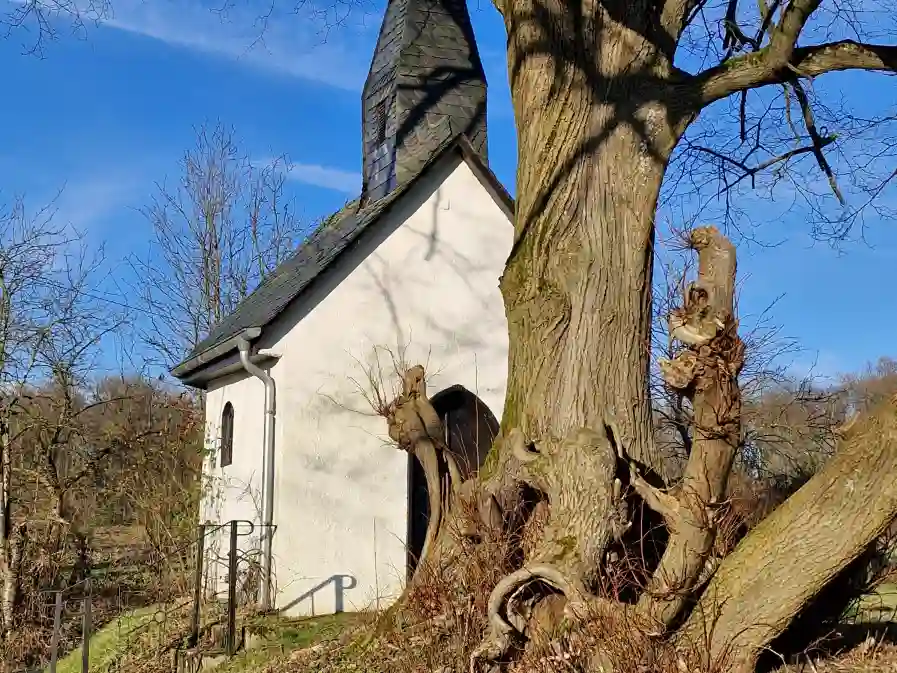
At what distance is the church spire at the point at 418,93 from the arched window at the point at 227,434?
12.8 feet

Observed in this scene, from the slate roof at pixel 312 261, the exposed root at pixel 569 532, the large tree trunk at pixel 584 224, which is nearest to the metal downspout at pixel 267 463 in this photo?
the slate roof at pixel 312 261

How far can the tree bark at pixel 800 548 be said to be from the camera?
4684 millimetres

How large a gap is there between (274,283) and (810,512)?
1153 centimetres

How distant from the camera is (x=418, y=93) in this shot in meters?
14.1

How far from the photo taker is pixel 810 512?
484cm

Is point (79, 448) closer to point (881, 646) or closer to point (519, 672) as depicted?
point (519, 672)

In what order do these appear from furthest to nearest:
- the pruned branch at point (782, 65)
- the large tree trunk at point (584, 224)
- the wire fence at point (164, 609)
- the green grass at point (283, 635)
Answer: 1. the wire fence at point (164, 609)
2. the green grass at point (283, 635)
3. the pruned branch at point (782, 65)
4. the large tree trunk at point (584, 224)

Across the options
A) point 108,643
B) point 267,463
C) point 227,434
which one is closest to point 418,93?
point 227,434

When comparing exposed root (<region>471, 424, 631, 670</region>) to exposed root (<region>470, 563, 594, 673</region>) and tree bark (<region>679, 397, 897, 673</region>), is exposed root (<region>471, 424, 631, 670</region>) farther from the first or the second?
tree bark (<region>679, 397, 897, 673</region>)

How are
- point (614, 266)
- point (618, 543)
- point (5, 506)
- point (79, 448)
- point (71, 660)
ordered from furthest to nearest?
point (79, 448) → point (5, 506) → point (71, 660) → point (614, 266) → point (618, 543)

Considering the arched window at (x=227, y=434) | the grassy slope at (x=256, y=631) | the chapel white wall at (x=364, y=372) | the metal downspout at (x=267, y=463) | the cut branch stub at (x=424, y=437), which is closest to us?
the cut branch stub at (x=424, y=437)

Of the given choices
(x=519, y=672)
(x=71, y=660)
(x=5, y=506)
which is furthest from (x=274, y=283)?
(x=519, y=672)

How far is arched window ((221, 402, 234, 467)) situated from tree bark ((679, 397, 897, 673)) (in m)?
9.30

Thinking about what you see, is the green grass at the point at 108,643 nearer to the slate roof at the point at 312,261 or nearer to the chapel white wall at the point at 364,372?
the chapel white wall at the point at 364,372
